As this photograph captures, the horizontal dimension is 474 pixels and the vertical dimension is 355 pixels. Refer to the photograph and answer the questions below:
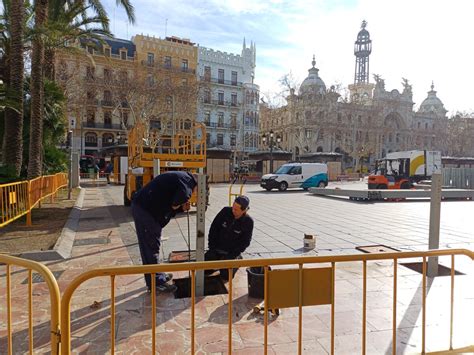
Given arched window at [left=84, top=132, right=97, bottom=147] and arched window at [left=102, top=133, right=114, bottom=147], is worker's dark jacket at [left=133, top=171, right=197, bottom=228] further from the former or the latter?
arched window at [left=84, top=132, right=97, bottom=147]

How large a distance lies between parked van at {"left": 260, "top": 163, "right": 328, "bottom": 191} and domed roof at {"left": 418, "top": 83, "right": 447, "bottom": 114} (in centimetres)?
6931

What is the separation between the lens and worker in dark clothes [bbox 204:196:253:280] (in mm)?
4289

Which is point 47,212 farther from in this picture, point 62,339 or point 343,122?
point 343,122

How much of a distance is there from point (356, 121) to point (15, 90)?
152ft

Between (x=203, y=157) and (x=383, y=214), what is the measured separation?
247 inches

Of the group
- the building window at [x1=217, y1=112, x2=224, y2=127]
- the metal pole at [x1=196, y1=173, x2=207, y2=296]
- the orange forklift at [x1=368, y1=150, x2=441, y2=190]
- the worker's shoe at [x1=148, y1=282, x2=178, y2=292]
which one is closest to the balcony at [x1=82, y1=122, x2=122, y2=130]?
the building window at [x1=217, y1=112, x2=224, y2=127]

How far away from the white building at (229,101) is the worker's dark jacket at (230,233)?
44.9 metres

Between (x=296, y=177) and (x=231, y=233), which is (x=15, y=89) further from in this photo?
(x=296, y=177)

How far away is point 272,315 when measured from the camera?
3381mm

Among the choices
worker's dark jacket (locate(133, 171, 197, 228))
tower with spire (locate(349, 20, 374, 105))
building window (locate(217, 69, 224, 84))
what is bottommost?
worker's dark jacket (locate(133, 171, 197, 228))

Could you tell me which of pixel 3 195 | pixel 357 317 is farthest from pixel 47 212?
pixel 357 317

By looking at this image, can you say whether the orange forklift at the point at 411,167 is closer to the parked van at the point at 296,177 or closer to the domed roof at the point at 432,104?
the parked van at the point at 296,177

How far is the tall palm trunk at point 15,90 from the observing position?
9.62 m

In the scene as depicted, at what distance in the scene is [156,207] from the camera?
4.02 metres
